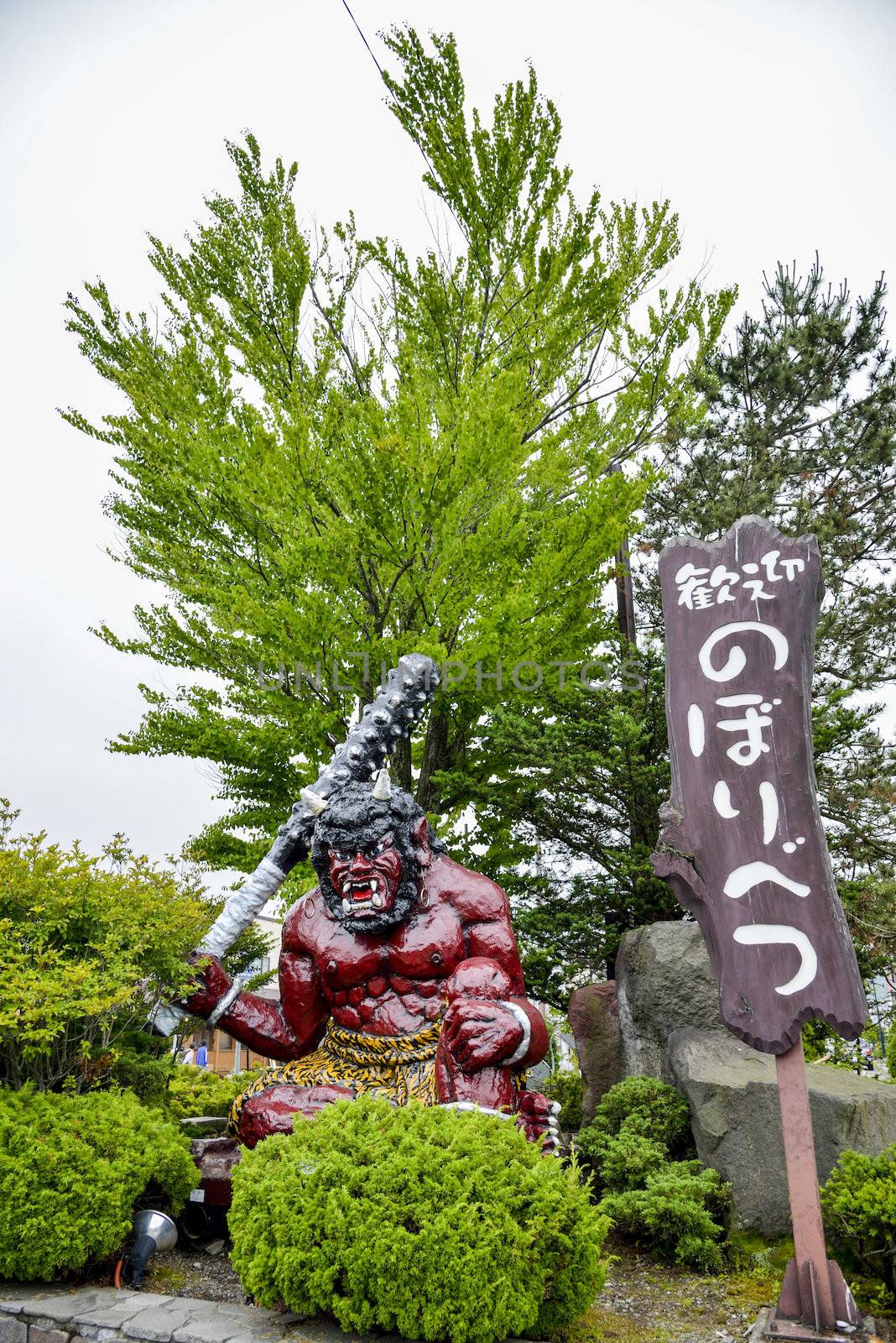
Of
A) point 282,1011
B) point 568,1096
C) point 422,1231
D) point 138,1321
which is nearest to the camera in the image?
point 422,1231

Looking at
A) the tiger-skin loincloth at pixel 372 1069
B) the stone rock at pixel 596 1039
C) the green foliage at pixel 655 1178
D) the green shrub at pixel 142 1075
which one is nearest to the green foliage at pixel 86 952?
the green shrub at pixel 142 1075

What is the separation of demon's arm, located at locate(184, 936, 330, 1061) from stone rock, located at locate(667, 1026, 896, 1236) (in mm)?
2270

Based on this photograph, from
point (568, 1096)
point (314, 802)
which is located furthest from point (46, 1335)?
point (568, 1096)

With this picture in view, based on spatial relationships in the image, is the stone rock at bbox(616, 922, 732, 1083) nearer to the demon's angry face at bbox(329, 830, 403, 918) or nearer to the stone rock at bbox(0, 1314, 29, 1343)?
the demon's angry face at bbox(329, 830, 403, 918)

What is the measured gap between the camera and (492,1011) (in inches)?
162

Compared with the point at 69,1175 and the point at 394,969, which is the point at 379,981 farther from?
the point at 69,1175

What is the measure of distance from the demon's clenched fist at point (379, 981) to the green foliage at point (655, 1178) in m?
0.96

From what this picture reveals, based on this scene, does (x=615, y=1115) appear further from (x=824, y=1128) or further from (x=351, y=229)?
(x=351, y=229)

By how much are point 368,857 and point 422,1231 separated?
6.41 ft

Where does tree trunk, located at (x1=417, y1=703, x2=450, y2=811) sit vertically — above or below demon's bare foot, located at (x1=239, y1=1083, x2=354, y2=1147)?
above

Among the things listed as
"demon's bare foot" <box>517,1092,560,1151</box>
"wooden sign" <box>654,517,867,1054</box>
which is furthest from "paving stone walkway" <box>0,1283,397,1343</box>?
"wooden sign" <box>654,517,867,1054</box>

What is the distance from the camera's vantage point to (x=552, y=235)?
28.0ft

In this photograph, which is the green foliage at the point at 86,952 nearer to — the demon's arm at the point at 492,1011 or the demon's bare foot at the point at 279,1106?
the demon's bare foot at the point at 279,1106

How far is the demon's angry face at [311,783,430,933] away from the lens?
4715 millimetres
